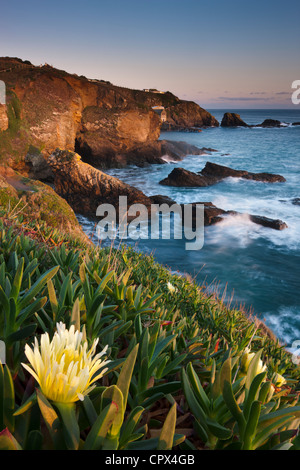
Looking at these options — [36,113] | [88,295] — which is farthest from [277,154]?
[88,295]

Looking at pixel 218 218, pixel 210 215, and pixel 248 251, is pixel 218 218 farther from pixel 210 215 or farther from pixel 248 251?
pixel 248 251

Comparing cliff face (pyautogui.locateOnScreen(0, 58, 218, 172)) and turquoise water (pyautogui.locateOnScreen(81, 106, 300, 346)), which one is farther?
cliff face (pyautogui.locateOnScreen(0, 58, 218, 172))

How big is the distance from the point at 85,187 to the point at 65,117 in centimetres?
1119

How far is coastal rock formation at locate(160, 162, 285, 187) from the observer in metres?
21.0

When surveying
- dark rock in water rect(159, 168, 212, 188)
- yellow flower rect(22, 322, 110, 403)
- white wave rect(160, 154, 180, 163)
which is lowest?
yellow flower rect(22, 322, 110, 403)

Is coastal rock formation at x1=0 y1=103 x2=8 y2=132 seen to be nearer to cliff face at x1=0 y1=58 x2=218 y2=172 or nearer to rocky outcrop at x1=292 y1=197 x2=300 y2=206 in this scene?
cliff face at x1=0 y1=58 x2=218 y2=172

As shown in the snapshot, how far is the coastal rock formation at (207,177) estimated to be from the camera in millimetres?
20953

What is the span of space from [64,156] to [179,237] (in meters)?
6.48

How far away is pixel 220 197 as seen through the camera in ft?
65.5

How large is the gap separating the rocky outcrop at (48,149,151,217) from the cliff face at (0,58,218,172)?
5.71m

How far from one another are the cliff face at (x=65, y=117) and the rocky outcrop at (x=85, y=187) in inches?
225

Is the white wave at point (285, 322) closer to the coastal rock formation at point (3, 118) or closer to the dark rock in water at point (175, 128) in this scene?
the coastal rock formation at point (3, 118)

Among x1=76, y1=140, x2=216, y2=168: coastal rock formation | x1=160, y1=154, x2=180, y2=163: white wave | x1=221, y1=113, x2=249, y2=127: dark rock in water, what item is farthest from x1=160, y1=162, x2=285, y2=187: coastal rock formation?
x1=221, y1=113, x2=249, y2=127: dark rock in water

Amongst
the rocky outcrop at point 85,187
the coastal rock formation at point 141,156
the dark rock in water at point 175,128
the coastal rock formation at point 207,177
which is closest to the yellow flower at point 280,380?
the rocky outcrop at point 85,187
